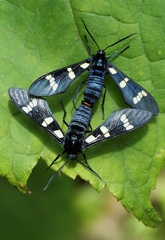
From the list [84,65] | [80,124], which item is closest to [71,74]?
[84,65]

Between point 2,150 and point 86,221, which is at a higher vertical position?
point 2,150

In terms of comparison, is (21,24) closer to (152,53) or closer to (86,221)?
(152,53)

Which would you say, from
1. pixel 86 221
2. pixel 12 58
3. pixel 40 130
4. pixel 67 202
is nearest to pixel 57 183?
pixel 67 202

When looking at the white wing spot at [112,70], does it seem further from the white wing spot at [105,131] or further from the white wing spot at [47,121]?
the white wing spot at [47,121]

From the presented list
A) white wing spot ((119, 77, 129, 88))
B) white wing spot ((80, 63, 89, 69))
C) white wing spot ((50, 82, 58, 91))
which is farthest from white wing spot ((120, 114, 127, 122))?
white wing spot ((50, 82, 58, 91))

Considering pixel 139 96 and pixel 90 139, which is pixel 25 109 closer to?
pixel 90 139
